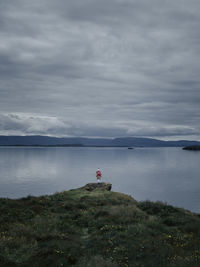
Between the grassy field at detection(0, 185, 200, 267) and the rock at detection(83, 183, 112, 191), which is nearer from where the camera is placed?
the grassy field at detection(0, 185, 200, 267)

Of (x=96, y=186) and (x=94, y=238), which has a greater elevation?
(x=94, y=238)

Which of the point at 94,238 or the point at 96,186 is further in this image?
the point at 96,186

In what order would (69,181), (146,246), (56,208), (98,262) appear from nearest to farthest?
(98,262) → (146,246) → (56,208) → (69,181)

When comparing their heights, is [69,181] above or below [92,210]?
below

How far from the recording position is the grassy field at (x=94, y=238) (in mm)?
11250

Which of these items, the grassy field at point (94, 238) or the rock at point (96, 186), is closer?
the grassy field at point (94, 238)

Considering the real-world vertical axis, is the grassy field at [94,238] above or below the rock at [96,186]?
above

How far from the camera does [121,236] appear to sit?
14414 mm

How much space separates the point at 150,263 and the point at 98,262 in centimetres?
231

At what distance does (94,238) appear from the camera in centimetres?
1428

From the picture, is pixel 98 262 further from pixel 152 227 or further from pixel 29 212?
pixel 29 212

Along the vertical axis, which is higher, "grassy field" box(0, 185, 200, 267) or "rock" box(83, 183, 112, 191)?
"grassy field" box(0, 185, 200, 267)

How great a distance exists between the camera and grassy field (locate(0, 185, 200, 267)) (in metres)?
11.2

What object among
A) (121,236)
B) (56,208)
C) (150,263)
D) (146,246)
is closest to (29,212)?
(56,208)
